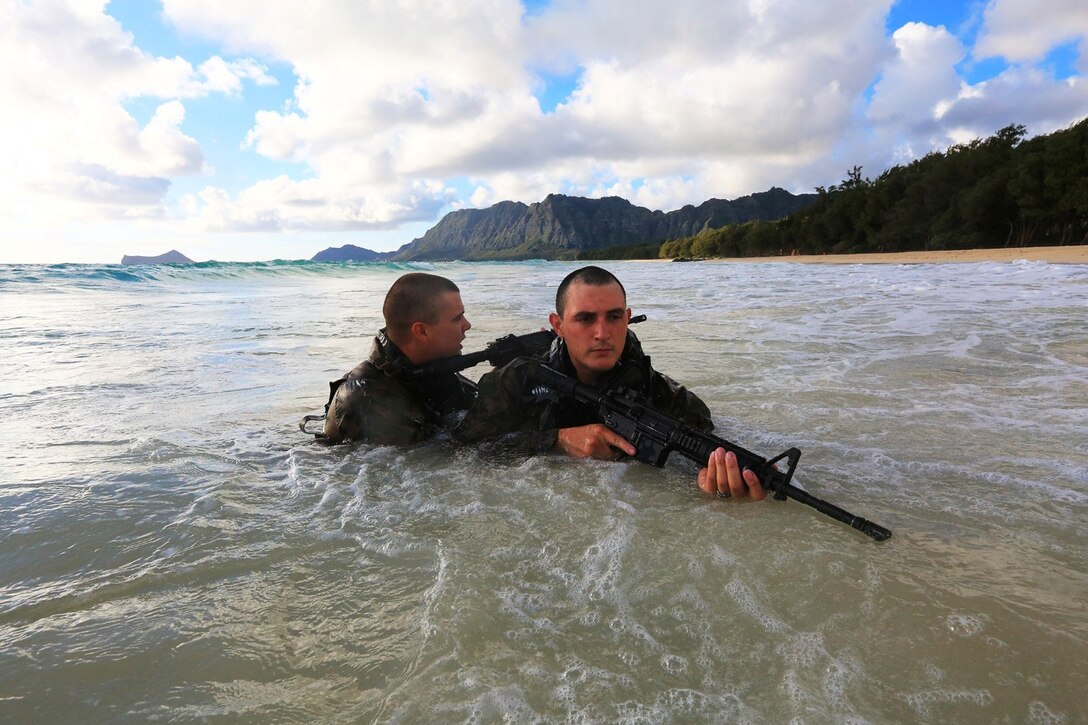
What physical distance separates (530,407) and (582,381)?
1.47 feet

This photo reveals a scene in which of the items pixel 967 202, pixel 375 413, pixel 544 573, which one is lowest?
pixel 544 573

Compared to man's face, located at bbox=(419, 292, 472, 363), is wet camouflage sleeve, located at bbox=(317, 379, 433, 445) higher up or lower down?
lower down

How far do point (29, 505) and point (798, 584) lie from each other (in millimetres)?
3945

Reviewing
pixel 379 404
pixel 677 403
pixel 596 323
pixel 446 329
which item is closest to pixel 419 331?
pixel 446 329

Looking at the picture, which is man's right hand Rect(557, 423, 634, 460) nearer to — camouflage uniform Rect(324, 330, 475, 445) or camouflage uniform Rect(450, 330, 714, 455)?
camouflage uniform Rect(450, 330, 714, 455)

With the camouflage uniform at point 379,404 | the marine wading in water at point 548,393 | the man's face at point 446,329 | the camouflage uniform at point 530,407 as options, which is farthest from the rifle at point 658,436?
the camouflage uniform at point 379,404

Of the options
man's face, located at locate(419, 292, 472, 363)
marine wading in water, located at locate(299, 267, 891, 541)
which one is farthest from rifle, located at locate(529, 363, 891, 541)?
man's face, located at locate(419, 292, 472, 363)

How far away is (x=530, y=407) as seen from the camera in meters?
4.10

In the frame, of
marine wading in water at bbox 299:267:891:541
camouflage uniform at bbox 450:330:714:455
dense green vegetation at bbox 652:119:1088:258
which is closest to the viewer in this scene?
marine wading in water at bbox 299:267:891:541

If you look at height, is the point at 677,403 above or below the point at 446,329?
below

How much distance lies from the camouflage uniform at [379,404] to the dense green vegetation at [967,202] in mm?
56500

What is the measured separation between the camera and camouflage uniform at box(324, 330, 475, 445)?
4277 millimetres

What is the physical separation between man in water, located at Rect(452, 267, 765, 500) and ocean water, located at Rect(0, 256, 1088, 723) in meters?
0.18

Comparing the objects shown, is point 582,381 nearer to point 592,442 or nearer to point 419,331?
point 592,442
